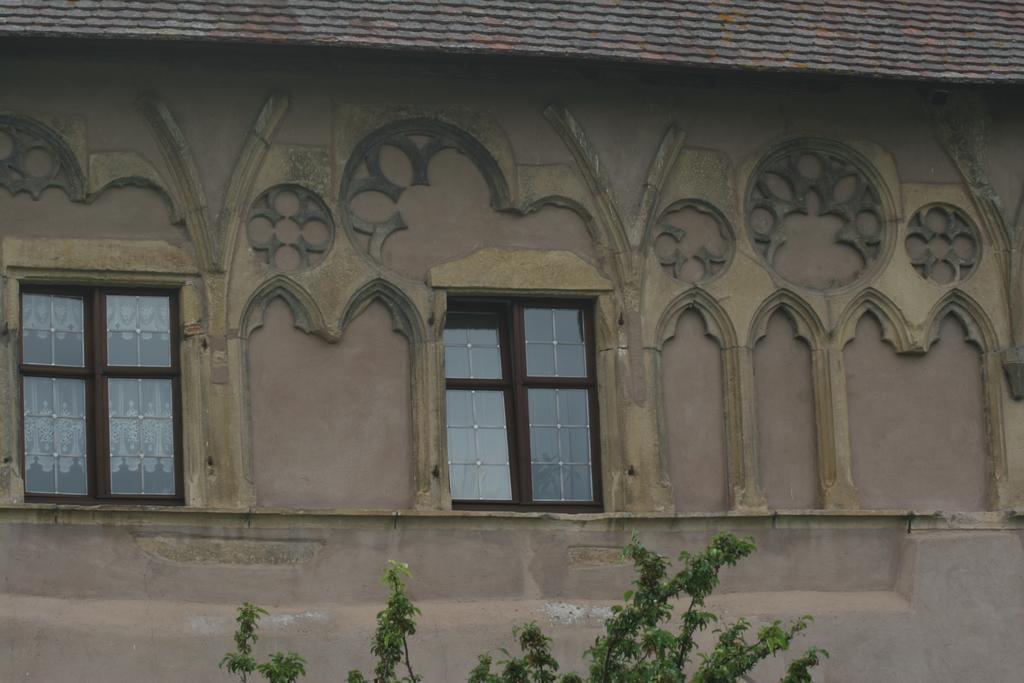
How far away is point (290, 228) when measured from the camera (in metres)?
18.6

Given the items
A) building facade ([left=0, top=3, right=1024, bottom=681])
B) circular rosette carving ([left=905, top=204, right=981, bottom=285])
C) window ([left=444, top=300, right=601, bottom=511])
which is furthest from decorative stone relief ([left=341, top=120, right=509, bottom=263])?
circular rosette carving ([left=905, top=204, right=981, bottom=285])

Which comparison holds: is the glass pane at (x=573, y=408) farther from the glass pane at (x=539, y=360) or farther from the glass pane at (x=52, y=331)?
the glass pane at (x=52, y=331)

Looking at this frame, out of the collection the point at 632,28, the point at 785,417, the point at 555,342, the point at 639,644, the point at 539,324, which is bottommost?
the point at 639,644

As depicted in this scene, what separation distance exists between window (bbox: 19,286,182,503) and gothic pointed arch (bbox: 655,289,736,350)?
2.83m

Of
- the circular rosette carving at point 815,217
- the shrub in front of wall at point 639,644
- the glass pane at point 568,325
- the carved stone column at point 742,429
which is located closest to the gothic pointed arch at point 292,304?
the glass pane at point 568,325

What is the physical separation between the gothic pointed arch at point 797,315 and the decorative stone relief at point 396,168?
5.31 ft

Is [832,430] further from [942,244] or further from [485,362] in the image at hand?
[485,362]

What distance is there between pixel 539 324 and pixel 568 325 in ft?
0.55

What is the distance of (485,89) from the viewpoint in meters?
19.0

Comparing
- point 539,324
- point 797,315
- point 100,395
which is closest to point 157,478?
point 100,395

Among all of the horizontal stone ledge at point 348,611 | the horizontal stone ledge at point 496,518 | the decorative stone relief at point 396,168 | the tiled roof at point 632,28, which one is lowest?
the horizontal stone ledge at point 348,611

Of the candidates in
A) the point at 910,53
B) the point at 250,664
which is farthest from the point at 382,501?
the point at 910,53

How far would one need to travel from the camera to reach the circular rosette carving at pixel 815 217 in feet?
63.2

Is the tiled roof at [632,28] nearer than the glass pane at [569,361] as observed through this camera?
Yes
